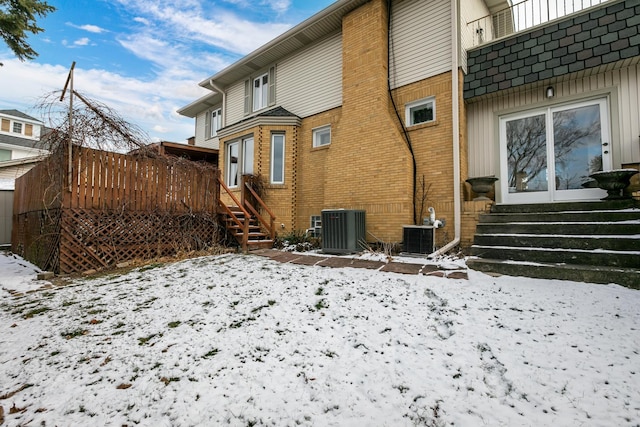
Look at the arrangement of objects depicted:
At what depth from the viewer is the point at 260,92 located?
37.8ft

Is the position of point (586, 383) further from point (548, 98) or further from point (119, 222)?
point (119, 222)

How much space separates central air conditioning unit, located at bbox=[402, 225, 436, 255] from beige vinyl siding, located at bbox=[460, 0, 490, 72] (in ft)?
13.0

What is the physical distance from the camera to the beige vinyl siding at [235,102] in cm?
1215

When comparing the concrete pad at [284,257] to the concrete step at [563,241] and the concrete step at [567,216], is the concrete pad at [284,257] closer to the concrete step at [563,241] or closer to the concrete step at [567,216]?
the concrete step at [563,241]

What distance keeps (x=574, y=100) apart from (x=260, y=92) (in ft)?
32.6

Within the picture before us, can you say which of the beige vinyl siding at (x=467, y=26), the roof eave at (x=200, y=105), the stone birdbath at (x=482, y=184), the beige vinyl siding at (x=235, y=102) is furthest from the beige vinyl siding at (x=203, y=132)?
the stone birdbath at (x=482, y=184)

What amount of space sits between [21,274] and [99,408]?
241 inches

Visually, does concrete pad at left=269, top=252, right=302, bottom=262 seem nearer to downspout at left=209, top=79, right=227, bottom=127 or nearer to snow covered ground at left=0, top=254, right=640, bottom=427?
snow covered ground at left=0, top=254, right=640, bottom=427

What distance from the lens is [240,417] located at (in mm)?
1623

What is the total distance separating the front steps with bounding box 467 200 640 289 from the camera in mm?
3908

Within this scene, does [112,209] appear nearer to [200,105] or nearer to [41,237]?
[41,237]

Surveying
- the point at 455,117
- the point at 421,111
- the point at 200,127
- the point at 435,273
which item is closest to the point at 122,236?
the point at 435,273

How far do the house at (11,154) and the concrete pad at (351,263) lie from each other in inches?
514

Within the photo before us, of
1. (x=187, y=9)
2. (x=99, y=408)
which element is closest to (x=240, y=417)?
(x=99, y=408)
